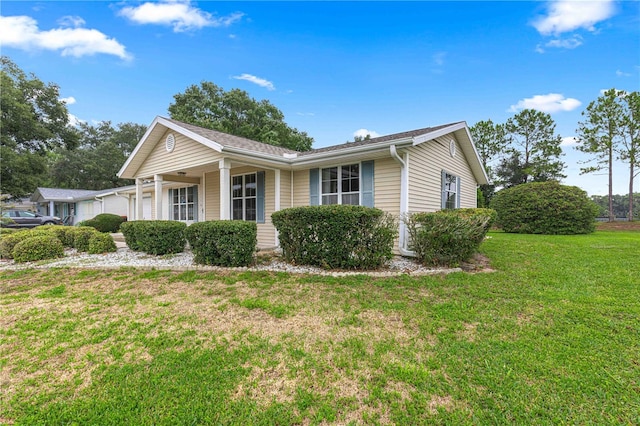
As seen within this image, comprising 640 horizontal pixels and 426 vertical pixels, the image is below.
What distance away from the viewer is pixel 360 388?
90.6 inches

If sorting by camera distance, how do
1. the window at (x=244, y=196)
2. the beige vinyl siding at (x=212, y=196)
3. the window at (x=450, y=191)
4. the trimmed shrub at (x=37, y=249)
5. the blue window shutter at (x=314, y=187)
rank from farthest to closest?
the beige vinyl siding at (x=212, y=196) < the window at (x=244, y=196) < the window at (x=450, y=191) < the blue window shutter at (x=314, y=187) < the trimmed shrub at (x=37, y=249)

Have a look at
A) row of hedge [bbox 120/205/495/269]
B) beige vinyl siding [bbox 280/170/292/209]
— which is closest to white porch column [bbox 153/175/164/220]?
row of hedge [bbox 120/205/495/269]

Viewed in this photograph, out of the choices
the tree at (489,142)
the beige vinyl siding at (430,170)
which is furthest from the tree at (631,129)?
the beige vinyl siding at (430,170)

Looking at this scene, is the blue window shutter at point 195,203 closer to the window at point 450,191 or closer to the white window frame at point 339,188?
the white window frame at point 339,188

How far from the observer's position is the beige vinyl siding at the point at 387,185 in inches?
292

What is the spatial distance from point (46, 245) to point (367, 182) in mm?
8849

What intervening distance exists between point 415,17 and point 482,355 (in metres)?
10.4

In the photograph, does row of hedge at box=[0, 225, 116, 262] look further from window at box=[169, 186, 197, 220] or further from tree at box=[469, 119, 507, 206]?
tree at box=[469, 119, 507, 206]

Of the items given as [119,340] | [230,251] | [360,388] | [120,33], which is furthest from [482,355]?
[120,33]

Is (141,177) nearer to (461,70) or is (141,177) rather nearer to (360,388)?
(360,388)

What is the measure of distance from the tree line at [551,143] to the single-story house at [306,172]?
9259 mm

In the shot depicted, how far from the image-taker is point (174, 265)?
20.7 feet

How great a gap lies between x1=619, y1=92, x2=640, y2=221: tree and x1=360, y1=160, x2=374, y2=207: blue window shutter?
75.7 ft

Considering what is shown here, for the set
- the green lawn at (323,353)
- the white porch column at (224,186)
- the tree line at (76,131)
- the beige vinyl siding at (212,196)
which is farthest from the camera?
the tree line at (76,131)
